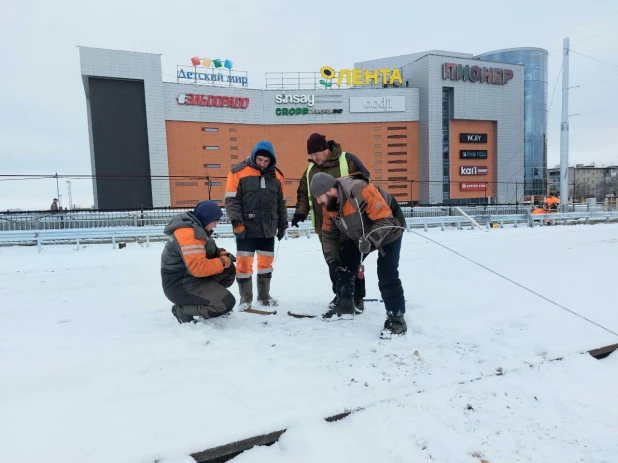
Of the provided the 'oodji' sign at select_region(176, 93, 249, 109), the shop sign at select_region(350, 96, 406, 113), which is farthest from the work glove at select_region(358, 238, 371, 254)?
the shop sign at select_region(350, 96, 406, 113)

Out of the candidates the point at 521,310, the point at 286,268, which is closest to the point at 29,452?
the point at 521,310

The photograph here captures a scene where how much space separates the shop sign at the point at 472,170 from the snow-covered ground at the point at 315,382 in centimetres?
3075

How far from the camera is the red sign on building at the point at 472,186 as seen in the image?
32406 mm

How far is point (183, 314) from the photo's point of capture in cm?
328

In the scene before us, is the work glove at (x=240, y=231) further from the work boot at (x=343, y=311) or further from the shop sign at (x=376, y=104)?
the shop sign at (x=376, y=104)

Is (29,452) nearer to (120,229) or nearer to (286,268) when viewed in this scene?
(286,268)

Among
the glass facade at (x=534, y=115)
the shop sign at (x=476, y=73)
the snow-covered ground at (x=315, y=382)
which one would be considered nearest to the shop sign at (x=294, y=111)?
the shop sign at (x=476, y=73)

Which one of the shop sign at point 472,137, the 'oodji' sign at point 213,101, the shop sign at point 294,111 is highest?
the 'oodji' sign at point 213,101

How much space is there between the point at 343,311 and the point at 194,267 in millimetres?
1435

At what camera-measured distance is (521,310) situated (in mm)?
3629

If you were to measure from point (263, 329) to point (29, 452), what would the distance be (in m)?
1.76

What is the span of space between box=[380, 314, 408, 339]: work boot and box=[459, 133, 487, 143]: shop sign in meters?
32.9

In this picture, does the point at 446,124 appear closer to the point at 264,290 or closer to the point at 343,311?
the point at 264,290

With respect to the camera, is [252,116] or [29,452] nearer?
[29,452]
